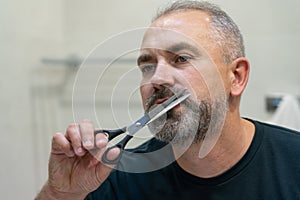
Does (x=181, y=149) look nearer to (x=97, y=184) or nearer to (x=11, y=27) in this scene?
(x=97, y=184)

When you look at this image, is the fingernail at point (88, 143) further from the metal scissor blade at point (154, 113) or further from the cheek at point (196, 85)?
the cheek at point (196, 85)

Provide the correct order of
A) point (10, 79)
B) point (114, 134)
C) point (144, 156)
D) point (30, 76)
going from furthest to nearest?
1. point (30, 76)
2. point (10, 79)
3. point (144, 156)
4. point (114, 134)

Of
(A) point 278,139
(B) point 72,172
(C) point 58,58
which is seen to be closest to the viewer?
(B) point 72,172

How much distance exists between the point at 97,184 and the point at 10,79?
699mm

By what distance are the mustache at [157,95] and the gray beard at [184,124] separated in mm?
29

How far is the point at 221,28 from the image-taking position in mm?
752

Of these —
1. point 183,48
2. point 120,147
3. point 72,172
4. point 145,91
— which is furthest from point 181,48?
point 72,172

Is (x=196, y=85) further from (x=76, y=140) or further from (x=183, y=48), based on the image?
(x=76, y=140)

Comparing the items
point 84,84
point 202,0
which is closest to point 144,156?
point 84,84

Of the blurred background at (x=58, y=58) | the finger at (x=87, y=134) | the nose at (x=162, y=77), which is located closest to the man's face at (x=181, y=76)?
the nose at (x=162, y=77)

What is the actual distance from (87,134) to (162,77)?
165mm

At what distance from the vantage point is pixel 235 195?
0.74 metres

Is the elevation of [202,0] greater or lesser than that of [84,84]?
greater

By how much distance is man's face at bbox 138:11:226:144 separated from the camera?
650 millimetres
